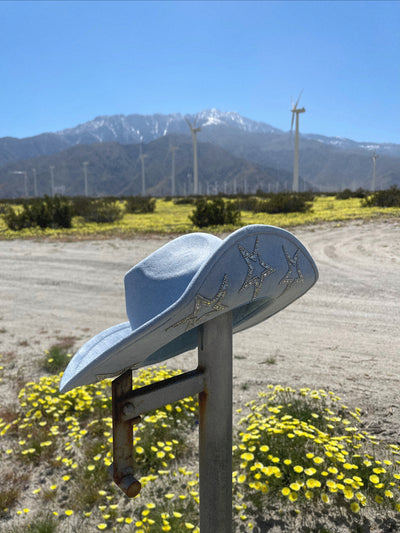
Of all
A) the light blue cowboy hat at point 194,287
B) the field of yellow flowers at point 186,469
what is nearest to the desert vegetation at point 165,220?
the field of yellow flowers at point 186,469

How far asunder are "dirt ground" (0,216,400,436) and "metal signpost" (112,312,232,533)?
193cm

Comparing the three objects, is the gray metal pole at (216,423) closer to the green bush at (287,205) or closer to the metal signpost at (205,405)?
the metal signpost at (205,405)

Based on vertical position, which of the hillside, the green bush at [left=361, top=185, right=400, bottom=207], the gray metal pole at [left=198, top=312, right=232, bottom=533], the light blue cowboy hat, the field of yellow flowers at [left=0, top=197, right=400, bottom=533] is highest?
the hillside

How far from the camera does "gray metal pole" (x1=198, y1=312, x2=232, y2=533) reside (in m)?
1.37

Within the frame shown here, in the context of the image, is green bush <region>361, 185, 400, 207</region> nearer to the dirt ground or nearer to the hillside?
the dirt ground

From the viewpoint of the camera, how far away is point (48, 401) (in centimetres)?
357

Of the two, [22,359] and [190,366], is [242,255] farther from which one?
[22,359]

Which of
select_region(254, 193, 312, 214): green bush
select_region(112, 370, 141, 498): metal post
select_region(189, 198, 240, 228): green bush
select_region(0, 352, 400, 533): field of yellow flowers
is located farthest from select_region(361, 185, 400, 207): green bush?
select_region(112, 370, 141, 498): metal post

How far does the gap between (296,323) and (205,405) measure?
14.1ft

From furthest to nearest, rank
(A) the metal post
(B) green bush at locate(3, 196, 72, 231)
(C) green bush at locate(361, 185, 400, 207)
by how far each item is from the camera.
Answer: (C) green bush at locate(361, 185, 400, 207), (B) green bush at locate(3, 196, 72, 231), (A) the metal post

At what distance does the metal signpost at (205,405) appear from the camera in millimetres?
1336

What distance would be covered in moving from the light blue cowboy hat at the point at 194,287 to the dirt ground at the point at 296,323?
2.24 m

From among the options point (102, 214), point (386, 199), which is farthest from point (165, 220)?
point (386, 199)

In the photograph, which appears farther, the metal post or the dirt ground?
the dirt ground
